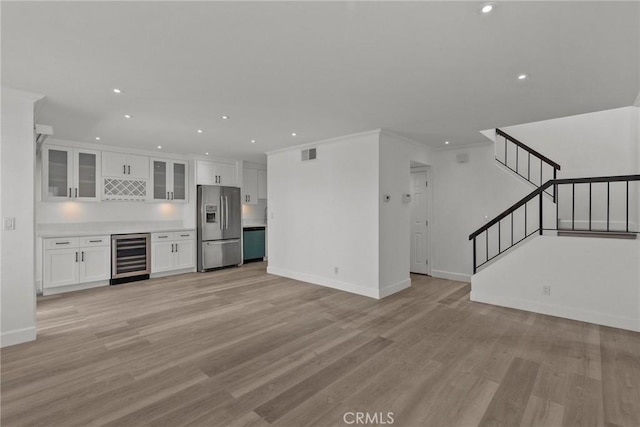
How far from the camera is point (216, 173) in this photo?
7156 millimetres

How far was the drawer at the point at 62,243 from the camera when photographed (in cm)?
482

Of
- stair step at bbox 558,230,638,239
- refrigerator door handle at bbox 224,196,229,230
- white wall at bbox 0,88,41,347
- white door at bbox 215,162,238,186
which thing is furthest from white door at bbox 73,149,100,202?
stair step at bbox 558,230,638,239

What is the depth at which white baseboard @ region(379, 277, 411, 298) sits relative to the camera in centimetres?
474

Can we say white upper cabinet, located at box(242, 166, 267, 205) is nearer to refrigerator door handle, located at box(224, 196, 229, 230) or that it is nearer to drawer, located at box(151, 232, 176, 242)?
refrigerator door handle, located at box(224, 196, 229, 230)

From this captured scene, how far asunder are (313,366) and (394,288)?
2.66 m

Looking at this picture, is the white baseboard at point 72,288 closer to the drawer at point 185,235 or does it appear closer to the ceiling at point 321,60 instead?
the drawer at point 185,235

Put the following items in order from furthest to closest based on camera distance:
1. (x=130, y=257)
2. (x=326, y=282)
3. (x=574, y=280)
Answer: (x=130, y=257)
(x=326, y=282)
(x=574, y=280)

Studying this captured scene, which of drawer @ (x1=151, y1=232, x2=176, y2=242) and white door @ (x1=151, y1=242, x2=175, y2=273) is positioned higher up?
drawer @ (x1=151, y1=232, x2=176, y2=242)

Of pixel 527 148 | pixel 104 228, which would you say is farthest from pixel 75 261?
pixel 527 148

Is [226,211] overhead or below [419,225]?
overhead

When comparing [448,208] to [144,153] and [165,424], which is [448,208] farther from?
[144,153]

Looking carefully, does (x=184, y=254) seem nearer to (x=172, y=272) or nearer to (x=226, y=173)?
(x=172, y=272)

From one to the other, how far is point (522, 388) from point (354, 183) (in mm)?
3372

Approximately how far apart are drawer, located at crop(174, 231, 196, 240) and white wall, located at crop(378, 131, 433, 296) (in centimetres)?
428
